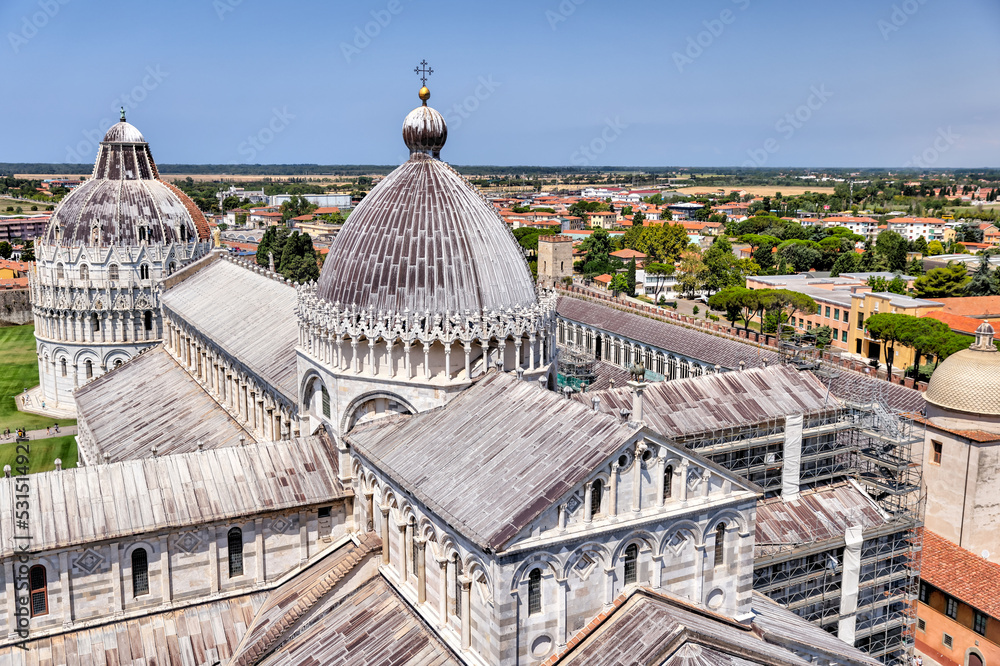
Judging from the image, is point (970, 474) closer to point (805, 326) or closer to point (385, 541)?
point (385, 541)

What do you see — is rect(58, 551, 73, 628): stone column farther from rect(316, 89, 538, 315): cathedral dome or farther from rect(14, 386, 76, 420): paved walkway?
rect(14, 386, 76, 420): paved walkway

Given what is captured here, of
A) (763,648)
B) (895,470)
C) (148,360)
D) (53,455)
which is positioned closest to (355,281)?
(763,648)

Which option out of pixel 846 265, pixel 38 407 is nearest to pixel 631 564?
pixel 38 407

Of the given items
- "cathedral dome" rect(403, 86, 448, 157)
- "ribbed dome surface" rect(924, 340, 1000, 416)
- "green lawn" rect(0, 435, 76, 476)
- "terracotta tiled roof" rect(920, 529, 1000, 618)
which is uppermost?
"cathedral dome" rect(403, 86, 448, 157)

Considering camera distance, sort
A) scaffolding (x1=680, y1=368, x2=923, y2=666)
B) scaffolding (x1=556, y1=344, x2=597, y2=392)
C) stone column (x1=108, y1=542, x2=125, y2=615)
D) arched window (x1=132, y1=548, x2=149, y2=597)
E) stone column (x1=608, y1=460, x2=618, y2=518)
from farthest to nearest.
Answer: scaffolding (x1=556, y1=344, x2=597, y2=392) → scaffolding (x1=680, y1=368, x2=923, y2=666) → arched window (x1=132, y1=548, x2=149, y2=597) → stone column (x1=108, y1=542, x2=125, y2=615) → stone column (x1=608, y1=460, x2=618, y2=518)

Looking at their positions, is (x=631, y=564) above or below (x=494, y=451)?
below

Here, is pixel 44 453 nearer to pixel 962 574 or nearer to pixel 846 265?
pixel 962 574

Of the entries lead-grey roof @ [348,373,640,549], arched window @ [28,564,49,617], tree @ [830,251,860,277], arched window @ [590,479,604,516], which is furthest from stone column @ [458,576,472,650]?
tree @ [830,251,860,277]
